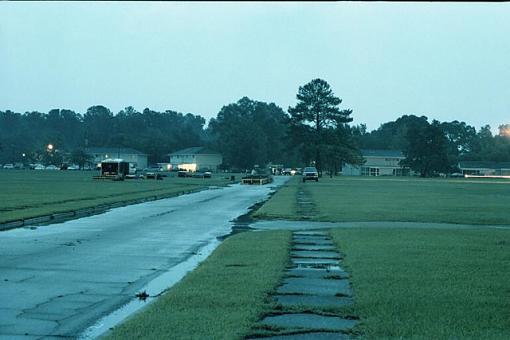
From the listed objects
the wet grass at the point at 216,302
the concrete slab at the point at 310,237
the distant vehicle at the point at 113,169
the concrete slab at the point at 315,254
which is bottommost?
the concrete slab at the point at 310,237

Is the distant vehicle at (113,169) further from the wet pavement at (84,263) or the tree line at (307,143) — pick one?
the wet pavement at (84,263)

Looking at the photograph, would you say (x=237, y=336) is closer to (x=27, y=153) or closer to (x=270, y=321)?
(x=270, y=321)

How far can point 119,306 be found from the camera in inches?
373

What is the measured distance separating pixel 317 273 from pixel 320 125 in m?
102

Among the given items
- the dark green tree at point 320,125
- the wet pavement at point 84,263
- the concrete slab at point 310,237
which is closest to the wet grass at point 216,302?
the wet pavement at point 84,263

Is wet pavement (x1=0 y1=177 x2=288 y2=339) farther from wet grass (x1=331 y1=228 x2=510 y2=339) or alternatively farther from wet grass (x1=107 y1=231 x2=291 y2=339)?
wet grass (x1=331 y1=228 x2=510 y2=339)

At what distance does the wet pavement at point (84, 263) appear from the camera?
877 cm

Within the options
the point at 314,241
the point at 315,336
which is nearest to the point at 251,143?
the point at 314,241

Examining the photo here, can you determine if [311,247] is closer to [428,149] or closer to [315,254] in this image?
[315,254]

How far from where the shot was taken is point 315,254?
15.1 m

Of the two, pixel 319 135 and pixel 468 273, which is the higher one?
pixel 319 135

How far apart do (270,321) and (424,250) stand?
7.81 metres

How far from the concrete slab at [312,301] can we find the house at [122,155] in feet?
542

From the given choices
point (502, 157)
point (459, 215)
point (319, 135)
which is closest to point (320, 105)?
point (319, 135)
